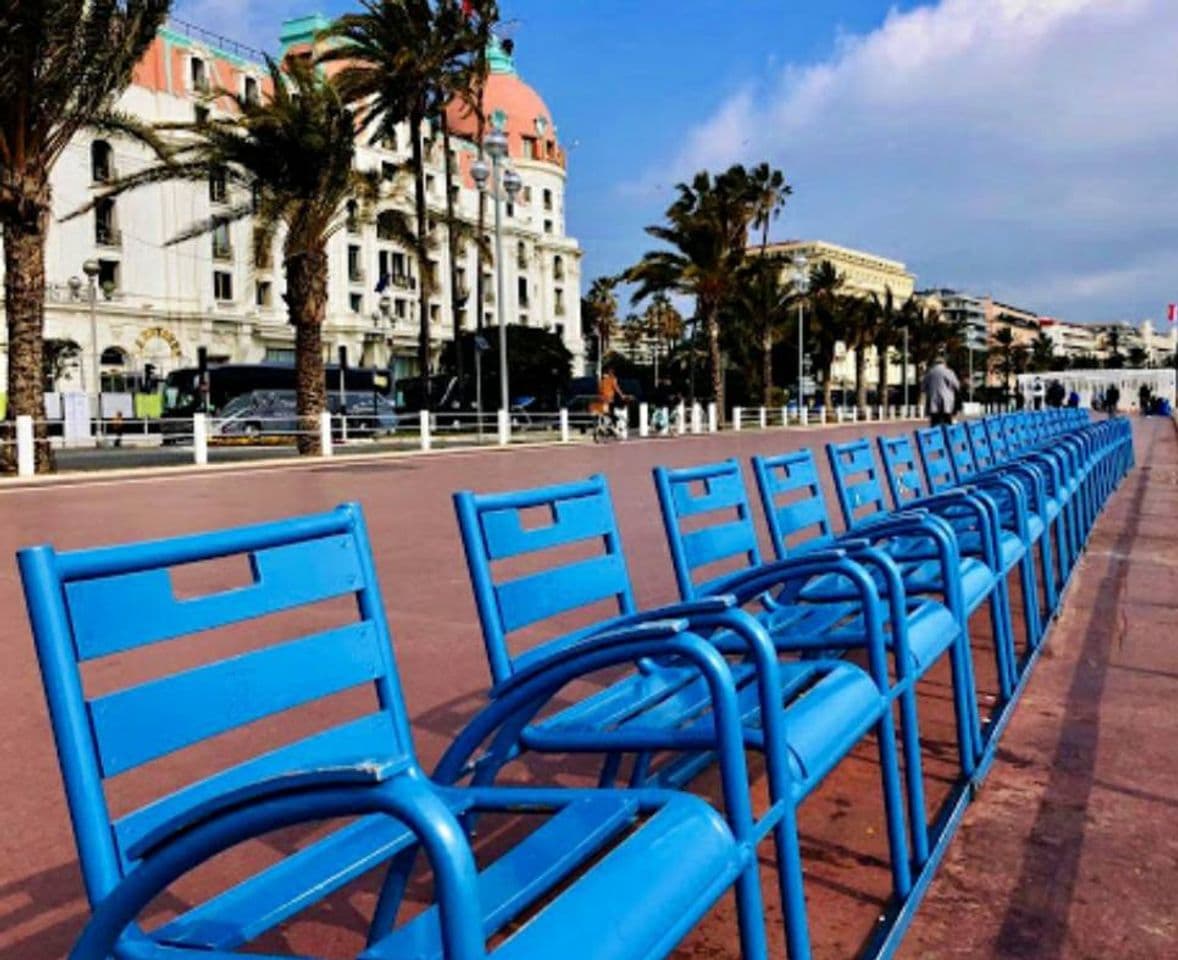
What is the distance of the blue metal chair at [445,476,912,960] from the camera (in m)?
2.04

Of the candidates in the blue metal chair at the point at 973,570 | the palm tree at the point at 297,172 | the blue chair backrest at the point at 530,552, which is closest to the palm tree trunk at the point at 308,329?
the palm tree at the point at 297,172

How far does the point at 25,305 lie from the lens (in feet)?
60.5

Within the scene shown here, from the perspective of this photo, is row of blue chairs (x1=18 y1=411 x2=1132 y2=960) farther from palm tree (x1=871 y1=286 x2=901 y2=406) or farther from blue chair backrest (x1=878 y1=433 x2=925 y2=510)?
palm tree (x1=871 y1=286 x2=901 y2=406)

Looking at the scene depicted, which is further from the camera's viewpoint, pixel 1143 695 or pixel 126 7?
pixel 126 7

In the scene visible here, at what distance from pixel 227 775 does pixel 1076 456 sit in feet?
24.5

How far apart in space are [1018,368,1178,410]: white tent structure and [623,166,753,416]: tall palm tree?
4753cm

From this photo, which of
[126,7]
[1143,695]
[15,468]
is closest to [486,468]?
[15,468]

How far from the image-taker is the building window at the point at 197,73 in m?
55.2

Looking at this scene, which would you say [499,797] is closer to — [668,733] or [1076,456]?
[668,733]

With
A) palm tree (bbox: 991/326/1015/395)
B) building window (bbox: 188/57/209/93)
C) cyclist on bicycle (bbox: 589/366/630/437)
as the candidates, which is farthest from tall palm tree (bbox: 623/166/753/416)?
palm tree (bbox: 991/326/1015/395)

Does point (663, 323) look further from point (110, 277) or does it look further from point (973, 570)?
point (973, 570)

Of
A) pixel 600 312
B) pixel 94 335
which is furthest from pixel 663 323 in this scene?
pixel 94 335

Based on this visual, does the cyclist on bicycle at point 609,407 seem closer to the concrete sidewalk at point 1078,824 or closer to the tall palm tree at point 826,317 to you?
the concrete sidewalk at point 1078,824

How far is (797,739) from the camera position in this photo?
2.21 metres
